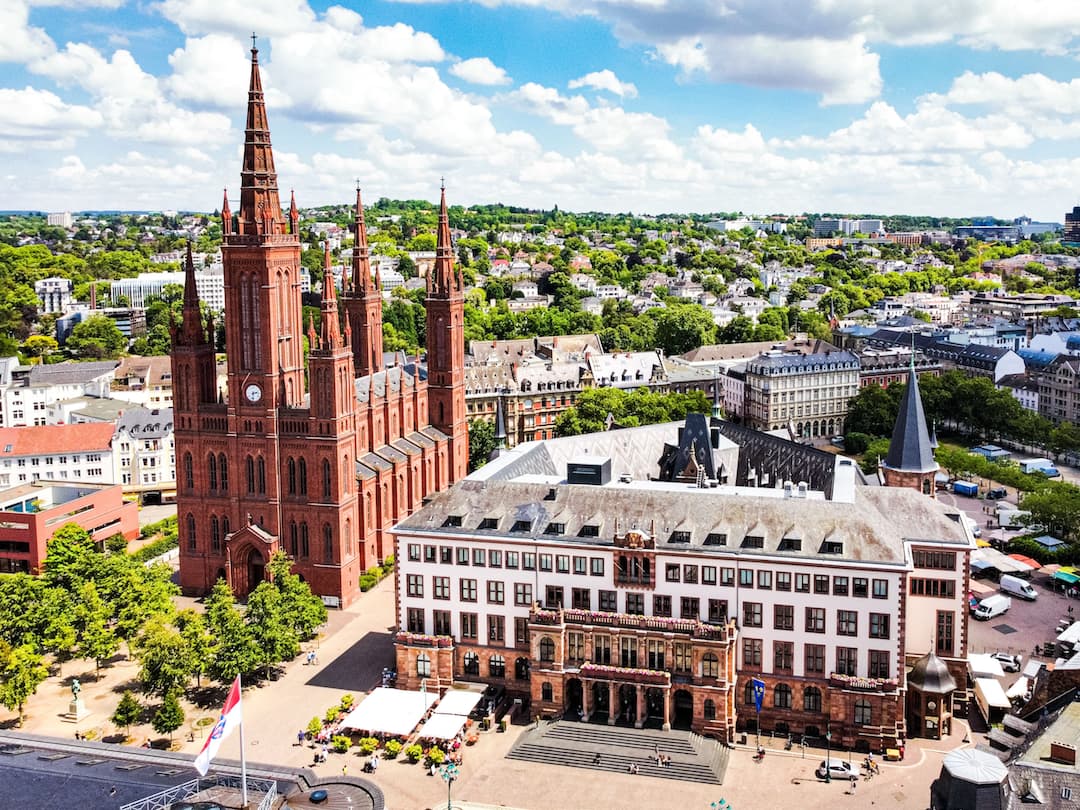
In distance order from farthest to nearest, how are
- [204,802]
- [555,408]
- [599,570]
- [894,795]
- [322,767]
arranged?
[555,408] < [599,570] < [322,767] < [894,795] < [204,802]

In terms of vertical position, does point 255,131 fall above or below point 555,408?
above

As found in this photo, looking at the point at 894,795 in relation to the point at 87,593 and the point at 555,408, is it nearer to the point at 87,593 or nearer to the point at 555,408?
the point at 87,593

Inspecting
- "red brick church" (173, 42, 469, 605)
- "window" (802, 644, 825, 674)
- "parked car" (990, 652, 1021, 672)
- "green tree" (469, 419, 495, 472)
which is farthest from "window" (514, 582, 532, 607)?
"green tree" (469, 419, 495, 472)

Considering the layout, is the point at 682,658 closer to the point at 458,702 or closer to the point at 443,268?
the point at 458,702

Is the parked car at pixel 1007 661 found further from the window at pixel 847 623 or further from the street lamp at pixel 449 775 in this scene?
the street lamp at pixel 449 775

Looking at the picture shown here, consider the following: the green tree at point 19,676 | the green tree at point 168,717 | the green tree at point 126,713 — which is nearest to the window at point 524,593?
the green tree at point 168,717

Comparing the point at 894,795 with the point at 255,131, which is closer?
the point at 894,795

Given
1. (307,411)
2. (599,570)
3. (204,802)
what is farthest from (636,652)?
(307,411)
